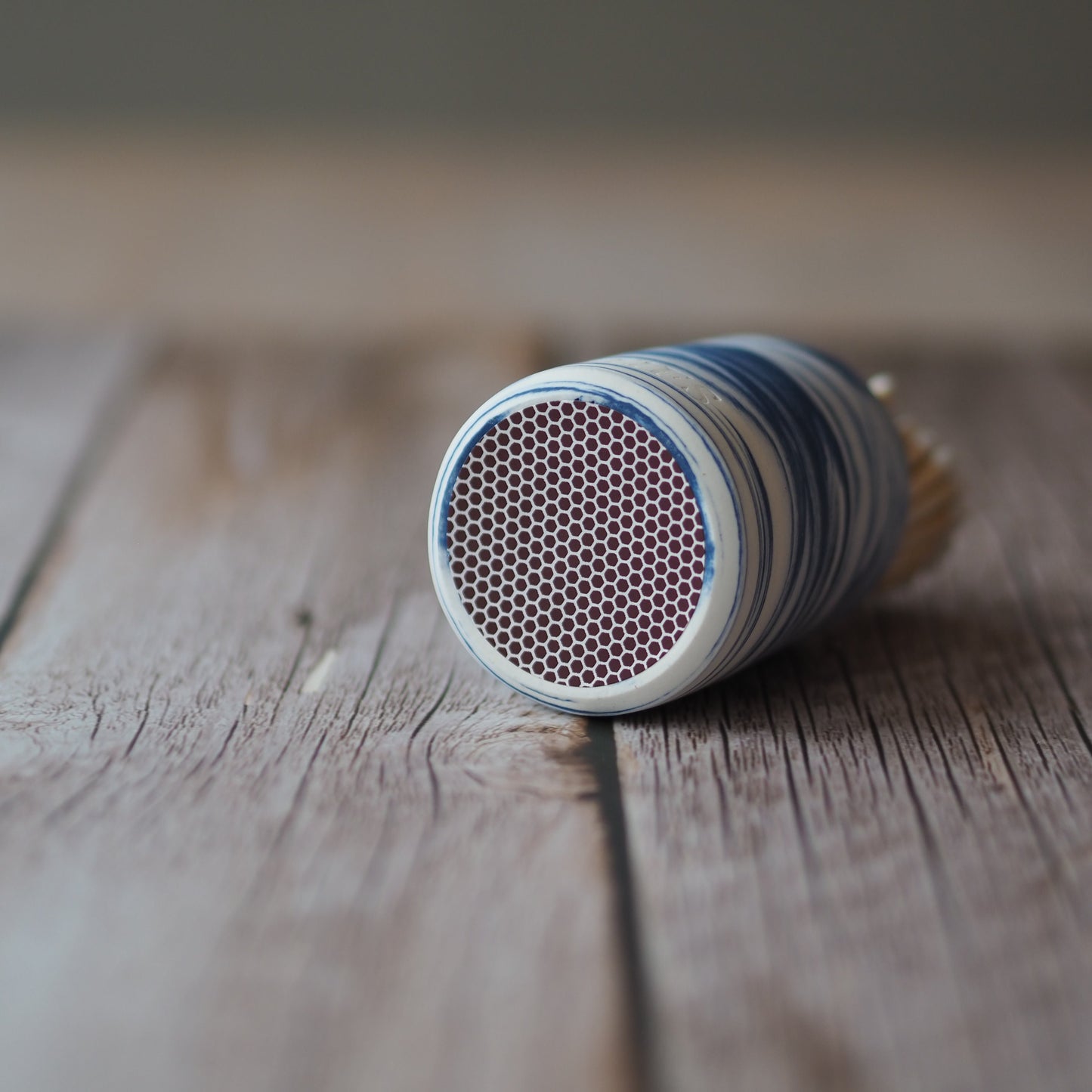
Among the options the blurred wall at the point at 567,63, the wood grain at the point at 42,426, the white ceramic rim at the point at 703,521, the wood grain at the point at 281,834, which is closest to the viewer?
the wood grain at the point at 281,834

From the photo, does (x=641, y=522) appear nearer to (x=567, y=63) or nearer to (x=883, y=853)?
(x=883, y=853)

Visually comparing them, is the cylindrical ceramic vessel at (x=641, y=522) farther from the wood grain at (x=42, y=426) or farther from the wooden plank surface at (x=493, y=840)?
the wood grain at (x=42, y=426)

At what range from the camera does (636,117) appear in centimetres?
376

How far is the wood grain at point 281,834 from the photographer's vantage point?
18.7 inches

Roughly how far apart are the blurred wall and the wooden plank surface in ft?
9.50

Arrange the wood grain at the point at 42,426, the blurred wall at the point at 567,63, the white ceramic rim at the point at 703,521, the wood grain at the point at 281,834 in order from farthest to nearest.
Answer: the blurred wall at the point at 567,63 → the wood grain at the point at 42,426 → the white ceramic rim at the point at 703,521 → the wood grain at the point at 281,834

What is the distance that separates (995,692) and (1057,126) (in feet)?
11.1

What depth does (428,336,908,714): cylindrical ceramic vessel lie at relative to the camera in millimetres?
658

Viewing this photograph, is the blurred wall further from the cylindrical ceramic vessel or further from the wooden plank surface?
the cylindrical ceramic vessel

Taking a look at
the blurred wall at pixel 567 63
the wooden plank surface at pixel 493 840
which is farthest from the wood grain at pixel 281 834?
the blurred wall at pixel 567 63

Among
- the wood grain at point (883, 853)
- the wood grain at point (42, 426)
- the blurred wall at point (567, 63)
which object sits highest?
the wood grain at point (883, 853)

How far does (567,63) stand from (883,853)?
338cm

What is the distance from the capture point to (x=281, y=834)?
605 millimetres

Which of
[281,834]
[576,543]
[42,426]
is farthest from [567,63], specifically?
[281,834]
